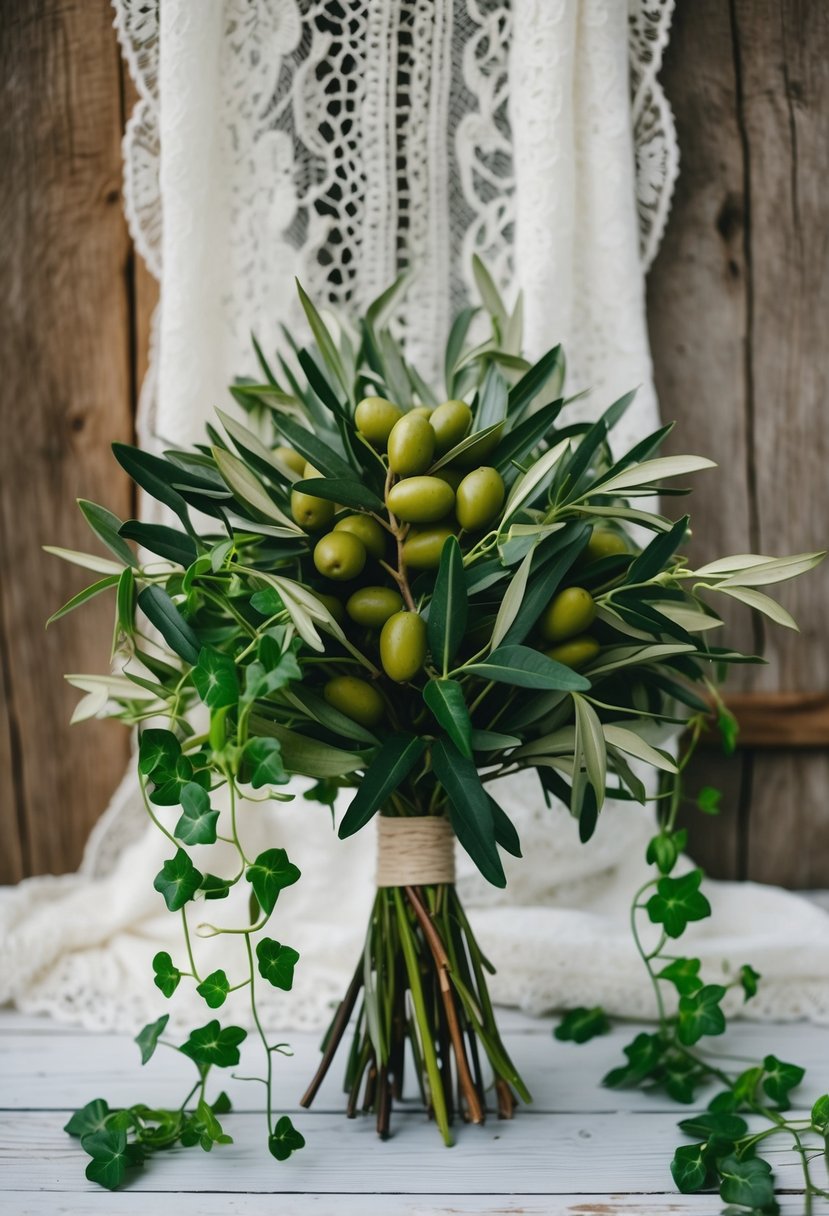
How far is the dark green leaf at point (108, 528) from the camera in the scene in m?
Answer: 0.70

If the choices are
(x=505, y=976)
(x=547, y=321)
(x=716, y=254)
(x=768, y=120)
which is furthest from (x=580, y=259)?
(x=505, y=976)

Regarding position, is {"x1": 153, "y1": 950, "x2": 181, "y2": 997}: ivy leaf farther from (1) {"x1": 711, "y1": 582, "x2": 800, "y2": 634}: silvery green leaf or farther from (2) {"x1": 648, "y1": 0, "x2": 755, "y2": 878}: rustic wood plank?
(2) {"x1": 648, "y1": 0, "x2": 755, "y2": 878}: rustic wood plank

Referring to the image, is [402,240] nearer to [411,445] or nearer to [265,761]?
[411,445]

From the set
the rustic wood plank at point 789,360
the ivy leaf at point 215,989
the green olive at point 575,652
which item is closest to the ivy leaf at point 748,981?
the rustic wood plank at point 789,360

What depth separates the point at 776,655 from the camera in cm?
117

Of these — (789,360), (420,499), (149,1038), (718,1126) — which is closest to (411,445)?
(420,499)

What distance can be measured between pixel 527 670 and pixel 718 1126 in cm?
42

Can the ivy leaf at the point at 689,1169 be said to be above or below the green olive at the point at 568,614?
below

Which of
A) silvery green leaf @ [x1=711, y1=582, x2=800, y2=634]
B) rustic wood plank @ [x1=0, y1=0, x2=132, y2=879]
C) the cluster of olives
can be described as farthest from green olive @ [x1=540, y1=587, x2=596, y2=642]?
rustic wood plank @ [x1=0, y1=0, x2=132, y2=879]

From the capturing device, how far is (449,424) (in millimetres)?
683

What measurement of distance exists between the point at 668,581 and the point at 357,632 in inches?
9.4

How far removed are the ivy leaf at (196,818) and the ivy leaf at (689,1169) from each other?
415 mm

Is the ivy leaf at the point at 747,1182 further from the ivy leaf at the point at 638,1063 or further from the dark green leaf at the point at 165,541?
the dark green leaf at the point at 165,541

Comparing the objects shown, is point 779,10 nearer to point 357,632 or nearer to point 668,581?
point 668,581
